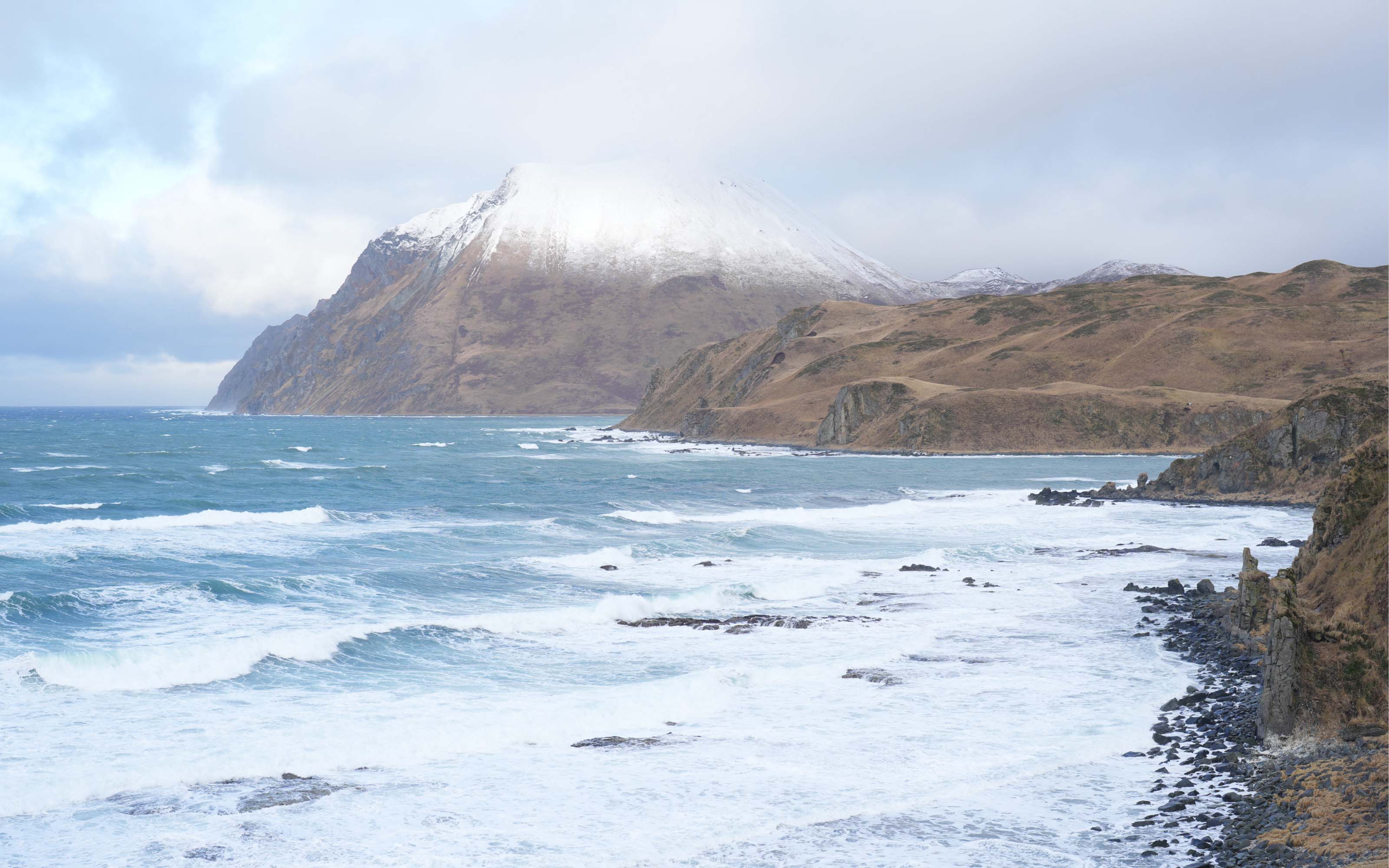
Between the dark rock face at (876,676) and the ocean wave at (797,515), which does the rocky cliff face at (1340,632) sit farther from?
the ocean wave at (797,515)

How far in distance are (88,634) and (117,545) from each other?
1606 cm

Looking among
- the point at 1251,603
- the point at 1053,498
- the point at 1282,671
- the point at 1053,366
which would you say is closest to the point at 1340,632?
the point at 1282,671

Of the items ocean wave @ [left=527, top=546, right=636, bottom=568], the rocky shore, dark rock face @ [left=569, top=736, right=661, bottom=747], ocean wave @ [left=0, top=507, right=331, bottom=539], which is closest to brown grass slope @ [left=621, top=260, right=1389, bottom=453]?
ocean wave @ [left=0, top=507, right=331, bottom=539]

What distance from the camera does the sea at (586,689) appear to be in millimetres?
12383

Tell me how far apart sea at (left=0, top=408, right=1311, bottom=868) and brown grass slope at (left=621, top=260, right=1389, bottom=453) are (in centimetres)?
5441

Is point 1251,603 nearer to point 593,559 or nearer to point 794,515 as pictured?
point 593,559

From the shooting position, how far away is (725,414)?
13525 cm

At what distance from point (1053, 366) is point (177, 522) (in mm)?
101247

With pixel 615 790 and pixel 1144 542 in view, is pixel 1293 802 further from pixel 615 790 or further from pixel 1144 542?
pixel 1144 542

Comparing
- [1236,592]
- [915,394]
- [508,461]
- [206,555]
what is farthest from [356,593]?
[915,394]

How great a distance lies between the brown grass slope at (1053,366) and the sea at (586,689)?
178 feet

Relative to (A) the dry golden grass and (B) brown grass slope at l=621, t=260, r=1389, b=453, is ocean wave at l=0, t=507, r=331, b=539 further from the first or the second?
(B) brown grass slope at l=621, t=260, r=1389, b=453

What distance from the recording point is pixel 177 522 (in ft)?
147

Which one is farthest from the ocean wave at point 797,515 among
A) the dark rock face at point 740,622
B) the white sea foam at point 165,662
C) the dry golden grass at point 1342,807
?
the dry golden grass at point 1342,807
